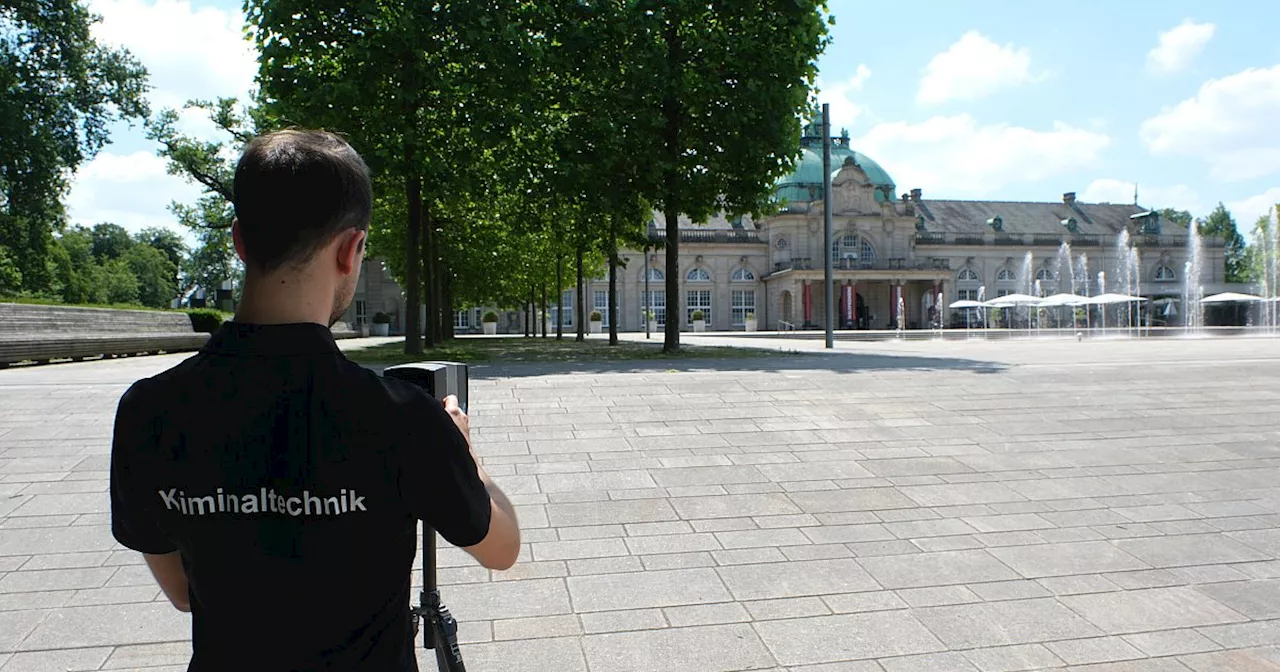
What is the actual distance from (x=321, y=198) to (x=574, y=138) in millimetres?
19818

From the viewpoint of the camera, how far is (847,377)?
35.5 feet

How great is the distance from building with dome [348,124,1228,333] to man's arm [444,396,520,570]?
70.2m

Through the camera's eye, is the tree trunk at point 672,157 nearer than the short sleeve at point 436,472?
No

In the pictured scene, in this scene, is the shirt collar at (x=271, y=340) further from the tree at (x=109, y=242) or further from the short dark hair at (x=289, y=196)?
the tree at (x=109, y=242)

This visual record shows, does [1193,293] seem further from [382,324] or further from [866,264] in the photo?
[382,324]

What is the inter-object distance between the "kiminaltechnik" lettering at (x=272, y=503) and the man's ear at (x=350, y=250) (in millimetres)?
396

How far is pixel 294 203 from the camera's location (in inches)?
57.6

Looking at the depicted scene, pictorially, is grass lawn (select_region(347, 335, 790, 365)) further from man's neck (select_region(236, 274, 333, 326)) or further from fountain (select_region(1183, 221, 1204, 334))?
fountain (select_region(1183, 221, 1204, 334))

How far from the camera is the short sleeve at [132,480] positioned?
4.82ft

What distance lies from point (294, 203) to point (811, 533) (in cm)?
498

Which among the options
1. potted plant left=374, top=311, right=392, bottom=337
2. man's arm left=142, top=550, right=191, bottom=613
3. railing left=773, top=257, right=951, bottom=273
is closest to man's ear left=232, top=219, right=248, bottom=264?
man's arm left=142, top=550, right=191, bottom=613

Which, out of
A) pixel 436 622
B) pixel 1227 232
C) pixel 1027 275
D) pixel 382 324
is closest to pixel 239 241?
pixel 436 622

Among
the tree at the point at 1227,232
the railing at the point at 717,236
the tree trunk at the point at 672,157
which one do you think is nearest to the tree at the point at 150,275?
Answer: the railing at the point at 717,236

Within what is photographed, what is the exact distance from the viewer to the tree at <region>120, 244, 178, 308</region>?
10269cm
